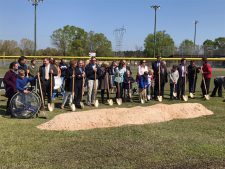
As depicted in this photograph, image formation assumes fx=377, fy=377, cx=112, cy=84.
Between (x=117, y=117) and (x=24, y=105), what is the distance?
2.84 m

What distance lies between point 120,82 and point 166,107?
4144 millimetres

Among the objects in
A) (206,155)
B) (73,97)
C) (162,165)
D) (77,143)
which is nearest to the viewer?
(162,165)

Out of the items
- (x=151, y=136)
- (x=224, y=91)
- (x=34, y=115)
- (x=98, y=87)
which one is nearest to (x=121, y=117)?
(x=151, y=136)

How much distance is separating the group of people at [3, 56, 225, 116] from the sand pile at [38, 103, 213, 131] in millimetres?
2061

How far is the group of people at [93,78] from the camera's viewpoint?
40.9 ft

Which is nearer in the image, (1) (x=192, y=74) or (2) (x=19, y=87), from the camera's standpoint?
(2) (x=19, y=87)

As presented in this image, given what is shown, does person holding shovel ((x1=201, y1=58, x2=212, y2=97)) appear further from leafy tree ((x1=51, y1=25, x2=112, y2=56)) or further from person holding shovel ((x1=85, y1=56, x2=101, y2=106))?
leafy tree ((x1=51, y1=25, x2=112, y2=56))

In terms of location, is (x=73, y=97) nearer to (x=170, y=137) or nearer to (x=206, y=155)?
(x=170, y=137)

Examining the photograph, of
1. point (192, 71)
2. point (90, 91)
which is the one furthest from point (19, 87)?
point (192, 71)

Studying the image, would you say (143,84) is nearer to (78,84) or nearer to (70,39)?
(78,84)

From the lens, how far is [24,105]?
1123cm

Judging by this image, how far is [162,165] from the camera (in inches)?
261

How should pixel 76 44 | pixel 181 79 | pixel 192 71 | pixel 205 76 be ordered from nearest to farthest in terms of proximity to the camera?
1. pixel 181 79
2. pixel 205 76
3. pixel 192 71
4. pixel 76 44

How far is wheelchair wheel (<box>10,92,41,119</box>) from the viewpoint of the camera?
36.8 feet
